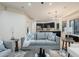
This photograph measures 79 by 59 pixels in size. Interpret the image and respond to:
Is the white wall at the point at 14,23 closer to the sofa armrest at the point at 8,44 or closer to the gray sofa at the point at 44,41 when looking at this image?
the sofa armrest at the point at 8,44

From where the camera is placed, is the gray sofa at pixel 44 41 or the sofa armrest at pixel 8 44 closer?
the sofa armrest at pixel 8 44

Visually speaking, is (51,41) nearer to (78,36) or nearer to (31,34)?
(31,34)

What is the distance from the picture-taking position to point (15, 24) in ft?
Answer: 10.9

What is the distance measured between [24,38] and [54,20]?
977 millimetres

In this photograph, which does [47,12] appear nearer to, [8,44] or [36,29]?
[36,29]

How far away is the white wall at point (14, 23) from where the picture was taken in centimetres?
323

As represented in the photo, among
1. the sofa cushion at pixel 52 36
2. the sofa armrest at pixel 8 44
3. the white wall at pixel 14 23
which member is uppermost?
the white wall at pixel 14 23

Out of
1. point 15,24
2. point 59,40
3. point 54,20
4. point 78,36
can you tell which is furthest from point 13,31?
point 78,36

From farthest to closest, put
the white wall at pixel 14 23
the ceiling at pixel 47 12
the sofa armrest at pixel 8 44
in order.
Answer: the sofa armrest at pixel 8 44, the white wall at pixel 14 23, the ceiling at pixel 47 12

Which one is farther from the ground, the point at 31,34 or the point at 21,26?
the point at 21,26

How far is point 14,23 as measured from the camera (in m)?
3.33

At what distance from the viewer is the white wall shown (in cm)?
323

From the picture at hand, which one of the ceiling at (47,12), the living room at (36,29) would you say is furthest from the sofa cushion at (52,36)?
the ceiling at (47,12)

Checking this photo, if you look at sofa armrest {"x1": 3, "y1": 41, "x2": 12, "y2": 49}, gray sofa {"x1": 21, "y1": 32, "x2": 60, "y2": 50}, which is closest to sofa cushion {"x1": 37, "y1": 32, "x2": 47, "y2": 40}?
gray sofa {"x1": 21, "y1": 32, "x2": 60, "y2": 50}
